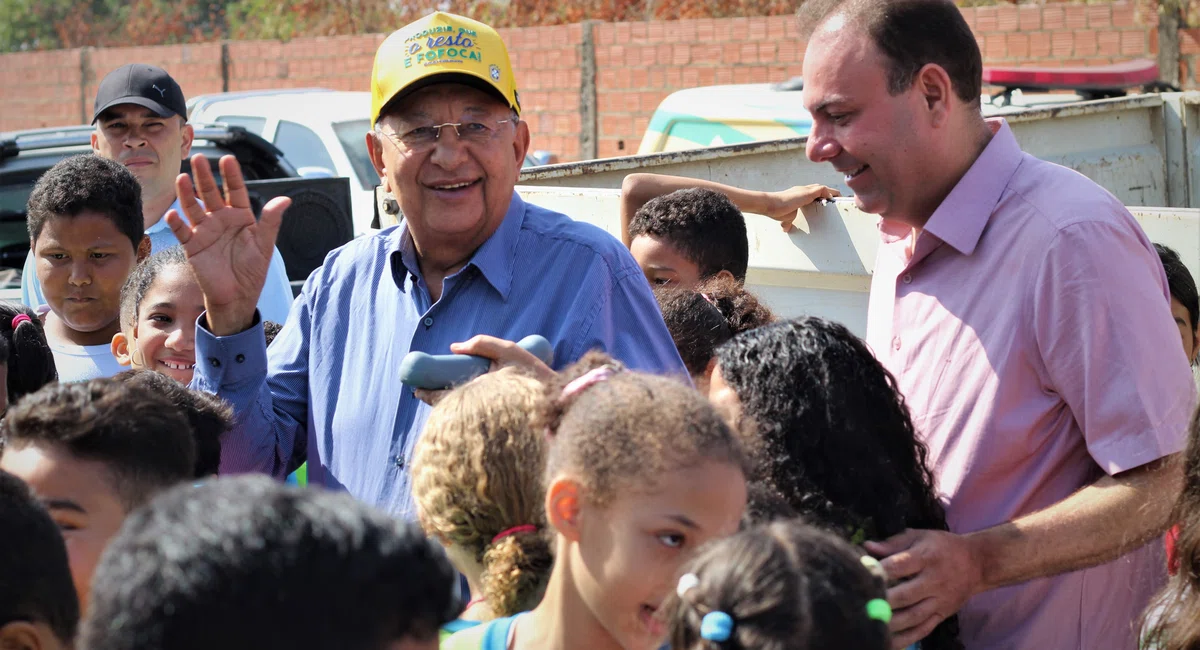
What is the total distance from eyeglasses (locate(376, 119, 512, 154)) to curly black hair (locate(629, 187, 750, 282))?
1.38 m

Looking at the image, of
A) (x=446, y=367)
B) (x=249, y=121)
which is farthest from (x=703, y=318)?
(x=249, y=121)

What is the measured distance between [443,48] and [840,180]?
3.45 m

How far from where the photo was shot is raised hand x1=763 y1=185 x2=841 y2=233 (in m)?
3.90

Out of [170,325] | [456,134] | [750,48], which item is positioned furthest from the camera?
[750,48]

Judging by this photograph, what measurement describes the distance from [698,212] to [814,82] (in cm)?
128

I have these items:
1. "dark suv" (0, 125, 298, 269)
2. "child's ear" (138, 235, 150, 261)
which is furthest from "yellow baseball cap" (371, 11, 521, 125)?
"dark suv" (0, 125, 298, 269)

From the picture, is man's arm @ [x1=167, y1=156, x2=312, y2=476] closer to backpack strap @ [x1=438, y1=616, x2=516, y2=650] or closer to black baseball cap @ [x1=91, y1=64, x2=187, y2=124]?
backpack strap @ [x1=438, y1=616, x2=516, y2=650]

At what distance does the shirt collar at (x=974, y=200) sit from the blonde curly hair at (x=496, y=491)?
907 mm

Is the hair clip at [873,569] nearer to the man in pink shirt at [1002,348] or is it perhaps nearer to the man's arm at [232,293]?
the man in pink shirt at [1002,348]

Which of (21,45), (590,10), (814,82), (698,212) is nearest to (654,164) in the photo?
(698,212)

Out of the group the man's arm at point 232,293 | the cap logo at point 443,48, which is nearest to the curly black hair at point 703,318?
the cap logo at point 443,48

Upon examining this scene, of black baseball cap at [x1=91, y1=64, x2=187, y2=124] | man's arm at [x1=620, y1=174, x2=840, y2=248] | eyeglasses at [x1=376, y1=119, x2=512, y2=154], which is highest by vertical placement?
black baseball cap at [x1=91, y1=64, x2=187, y2=124]

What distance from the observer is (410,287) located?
8.64 ft

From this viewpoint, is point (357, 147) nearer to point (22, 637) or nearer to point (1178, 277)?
point (1178, 277)
